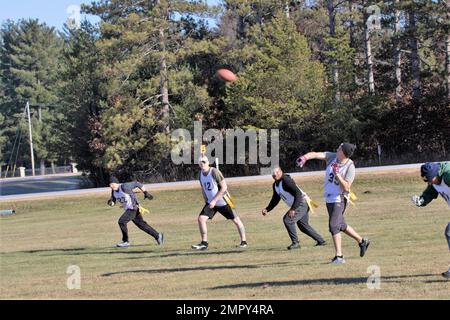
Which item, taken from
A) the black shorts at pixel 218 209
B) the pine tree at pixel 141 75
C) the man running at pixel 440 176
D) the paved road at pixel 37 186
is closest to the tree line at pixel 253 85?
the pine tree at pixel 141 75

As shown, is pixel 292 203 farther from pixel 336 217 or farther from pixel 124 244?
pixel 124 244

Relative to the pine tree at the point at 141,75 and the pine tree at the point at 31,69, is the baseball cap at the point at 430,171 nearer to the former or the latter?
the pine tree at the point at 141,75

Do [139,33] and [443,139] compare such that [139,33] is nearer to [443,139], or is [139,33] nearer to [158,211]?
[158,211]

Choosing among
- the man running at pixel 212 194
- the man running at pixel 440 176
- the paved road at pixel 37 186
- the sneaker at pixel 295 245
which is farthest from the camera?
the paved road at pixel 37 186

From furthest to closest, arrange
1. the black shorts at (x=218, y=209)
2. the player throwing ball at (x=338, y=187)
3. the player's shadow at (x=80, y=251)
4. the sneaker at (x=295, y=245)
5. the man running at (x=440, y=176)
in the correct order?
the player's shadow at (x=80, y=251)
the black shorts at (x=218, y=209)
the sneaker at (x=295, y=245)
the player throwing ball at (x=338, y=187)
the man running at (x=440, y=176)

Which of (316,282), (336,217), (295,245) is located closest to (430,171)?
(336,217)

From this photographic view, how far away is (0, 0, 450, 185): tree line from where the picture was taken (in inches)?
1678

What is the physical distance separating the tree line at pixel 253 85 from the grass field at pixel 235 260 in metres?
17.1

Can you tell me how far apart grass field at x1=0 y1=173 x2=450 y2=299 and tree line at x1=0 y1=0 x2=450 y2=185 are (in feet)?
56.2

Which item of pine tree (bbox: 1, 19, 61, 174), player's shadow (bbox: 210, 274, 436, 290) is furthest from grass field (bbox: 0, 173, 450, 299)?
pine tree (bbox: 1, 19, 61, 174)

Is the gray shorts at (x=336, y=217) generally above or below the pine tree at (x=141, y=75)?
below

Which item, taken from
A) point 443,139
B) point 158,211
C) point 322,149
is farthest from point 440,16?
point 158,211

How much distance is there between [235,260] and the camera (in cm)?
1365

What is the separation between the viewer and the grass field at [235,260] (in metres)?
10.4
